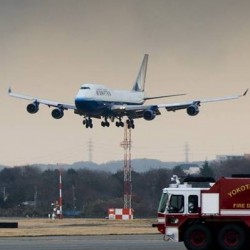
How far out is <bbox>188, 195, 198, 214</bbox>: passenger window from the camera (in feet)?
153

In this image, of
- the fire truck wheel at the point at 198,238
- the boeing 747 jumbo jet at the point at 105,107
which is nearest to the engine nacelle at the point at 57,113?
the boeing 747 jumbo jet at the point at 105,107

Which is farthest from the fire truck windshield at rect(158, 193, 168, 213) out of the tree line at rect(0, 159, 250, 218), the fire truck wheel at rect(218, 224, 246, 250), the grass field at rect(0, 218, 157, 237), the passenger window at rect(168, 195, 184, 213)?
the tree line at rect(0, 159, 250, 218)

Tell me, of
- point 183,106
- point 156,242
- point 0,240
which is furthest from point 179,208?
point 183,106

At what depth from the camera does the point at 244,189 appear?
46312 millimetres

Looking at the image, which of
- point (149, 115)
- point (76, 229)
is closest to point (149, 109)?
point (149, 115)

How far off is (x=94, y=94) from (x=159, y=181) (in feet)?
221

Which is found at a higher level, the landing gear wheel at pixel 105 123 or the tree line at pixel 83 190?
the landing gear wheel at pixel 105 123

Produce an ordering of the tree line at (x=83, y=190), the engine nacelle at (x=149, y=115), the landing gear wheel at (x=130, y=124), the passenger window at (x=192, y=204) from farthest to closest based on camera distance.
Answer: the tree line at (x=83, y=190)
the landing gear wheel at (x=130, y=124)
the engine nacelle at (x=149, y=115)
the passenger window at (x=192, y=204)

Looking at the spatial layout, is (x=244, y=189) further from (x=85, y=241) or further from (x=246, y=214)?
(x=85, y=241)

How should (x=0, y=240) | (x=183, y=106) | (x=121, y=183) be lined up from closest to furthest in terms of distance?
(x=0, y=240), (x=183, y=106), (x=121, y=183)

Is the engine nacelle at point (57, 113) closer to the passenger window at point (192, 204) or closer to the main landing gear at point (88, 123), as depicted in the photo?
the main landing gear at point (88, 123)

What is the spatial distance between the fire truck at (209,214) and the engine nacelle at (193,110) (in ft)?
233

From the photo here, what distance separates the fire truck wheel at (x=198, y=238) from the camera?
45.2m

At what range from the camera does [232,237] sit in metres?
45.1
